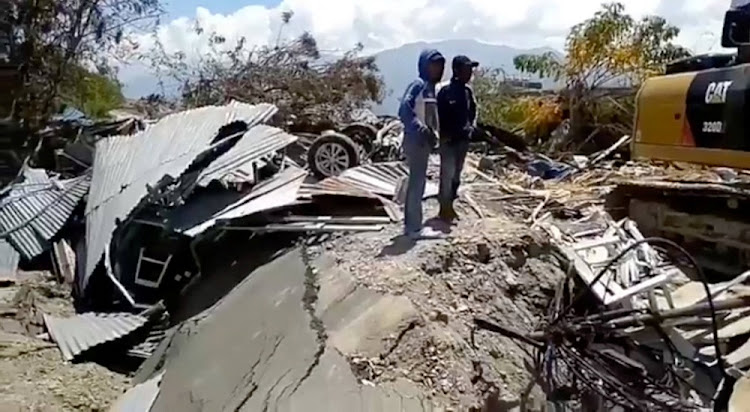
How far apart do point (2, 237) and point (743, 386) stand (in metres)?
8.78

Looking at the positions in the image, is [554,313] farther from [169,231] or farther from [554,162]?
[554,162]

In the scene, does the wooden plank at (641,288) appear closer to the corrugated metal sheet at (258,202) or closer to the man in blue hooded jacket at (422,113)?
the man in blue hooded jacket at (422,113)

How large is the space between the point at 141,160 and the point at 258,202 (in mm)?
2354

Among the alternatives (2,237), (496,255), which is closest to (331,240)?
(496,255)

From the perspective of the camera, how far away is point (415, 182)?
6.75 meters

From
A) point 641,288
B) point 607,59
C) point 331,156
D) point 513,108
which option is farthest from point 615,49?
point 641,288

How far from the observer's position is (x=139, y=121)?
49.1ft

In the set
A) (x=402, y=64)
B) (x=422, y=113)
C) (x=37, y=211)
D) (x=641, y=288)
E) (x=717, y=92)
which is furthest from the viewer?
(x=402, y=64)

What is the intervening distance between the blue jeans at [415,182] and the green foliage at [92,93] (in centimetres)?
1562

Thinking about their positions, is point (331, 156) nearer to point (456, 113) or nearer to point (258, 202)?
point (258, 202)

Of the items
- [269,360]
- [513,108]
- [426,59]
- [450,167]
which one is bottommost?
[269,360]

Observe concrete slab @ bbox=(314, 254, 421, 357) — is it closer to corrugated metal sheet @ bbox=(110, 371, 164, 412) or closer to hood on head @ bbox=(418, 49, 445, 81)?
corrugated metal sheet @ bbox=(110, 371, 164, 412)

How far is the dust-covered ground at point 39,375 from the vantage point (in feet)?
20.8

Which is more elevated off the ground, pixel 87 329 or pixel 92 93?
pixel 92 93
